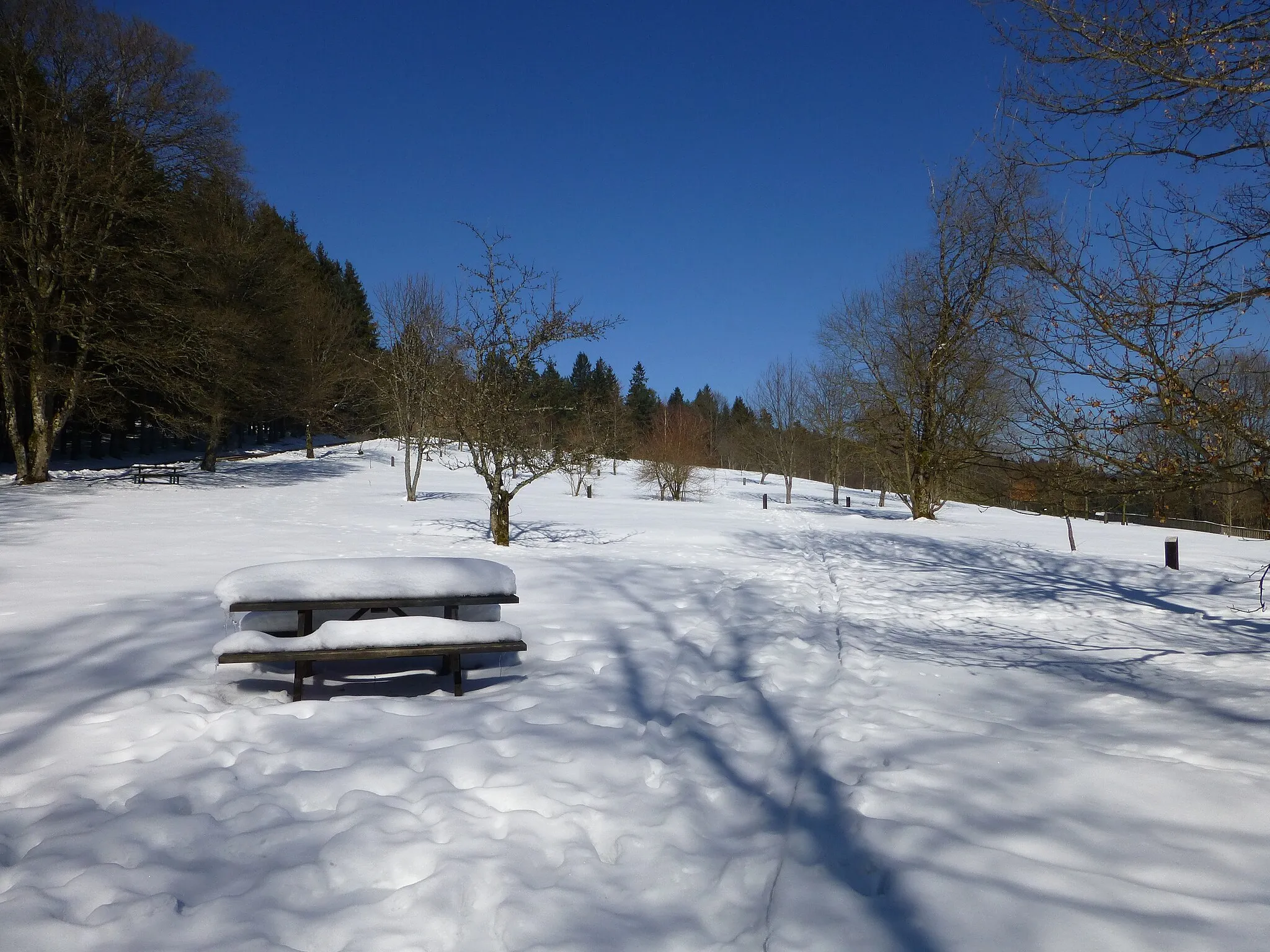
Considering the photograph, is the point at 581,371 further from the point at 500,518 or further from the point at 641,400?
the point at 500,518

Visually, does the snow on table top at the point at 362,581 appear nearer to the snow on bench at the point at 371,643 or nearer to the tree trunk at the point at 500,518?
the snow on bench at the point at 371,643

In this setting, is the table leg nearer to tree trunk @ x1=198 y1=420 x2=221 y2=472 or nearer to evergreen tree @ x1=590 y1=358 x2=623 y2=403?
tree trunk @ x1=198 y1=420 x2=221 y2=472

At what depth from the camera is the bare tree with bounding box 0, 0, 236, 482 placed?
55.8ft

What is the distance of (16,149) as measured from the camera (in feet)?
55.2

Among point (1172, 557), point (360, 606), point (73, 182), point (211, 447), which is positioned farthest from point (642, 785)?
point (211, 447)

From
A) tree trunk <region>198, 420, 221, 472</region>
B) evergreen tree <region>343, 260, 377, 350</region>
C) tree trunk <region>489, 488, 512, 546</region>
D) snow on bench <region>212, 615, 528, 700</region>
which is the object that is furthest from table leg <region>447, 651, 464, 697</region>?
evergreen tree <region>343, 260, 377, 350</region>

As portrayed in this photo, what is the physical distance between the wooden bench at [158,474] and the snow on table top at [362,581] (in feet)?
68.7

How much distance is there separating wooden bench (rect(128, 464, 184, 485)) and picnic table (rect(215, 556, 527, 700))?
20951 millimetres

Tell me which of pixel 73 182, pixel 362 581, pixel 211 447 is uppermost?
pixel 73 182

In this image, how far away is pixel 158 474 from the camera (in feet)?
73.6

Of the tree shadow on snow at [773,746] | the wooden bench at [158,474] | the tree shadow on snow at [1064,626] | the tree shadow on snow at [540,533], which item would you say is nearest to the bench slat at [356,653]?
the tree shadow on snow at [773,746]

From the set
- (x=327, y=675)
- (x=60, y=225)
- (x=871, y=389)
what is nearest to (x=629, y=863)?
(x=327, y=675)

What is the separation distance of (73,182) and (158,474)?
29.9ft

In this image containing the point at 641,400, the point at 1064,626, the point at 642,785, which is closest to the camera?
the point at 642,785
